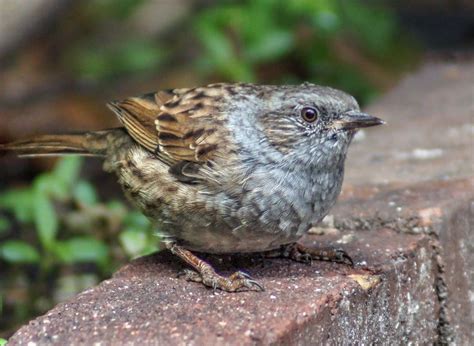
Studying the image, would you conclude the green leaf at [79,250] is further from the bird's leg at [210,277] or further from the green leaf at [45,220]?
the bird's leg at [210,277]

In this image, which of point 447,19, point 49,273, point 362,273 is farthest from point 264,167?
point 447,19

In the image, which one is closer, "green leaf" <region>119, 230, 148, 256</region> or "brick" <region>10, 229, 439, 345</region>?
"brick" <region>10, 229, 439, 345</region>

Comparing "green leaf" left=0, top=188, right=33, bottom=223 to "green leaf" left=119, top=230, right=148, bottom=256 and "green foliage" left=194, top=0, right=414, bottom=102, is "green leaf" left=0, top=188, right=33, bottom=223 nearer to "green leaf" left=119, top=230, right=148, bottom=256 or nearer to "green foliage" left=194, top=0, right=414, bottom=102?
"green leaf" left=119, top=230, right=148, bottom=256

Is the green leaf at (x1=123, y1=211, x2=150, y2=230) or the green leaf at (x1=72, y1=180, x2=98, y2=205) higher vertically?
the green leaf at (x1=72, y1=180, x2=98, y2=205)

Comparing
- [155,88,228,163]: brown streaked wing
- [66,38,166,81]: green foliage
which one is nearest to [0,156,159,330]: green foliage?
[155,88,228,163]: brown streaked wing

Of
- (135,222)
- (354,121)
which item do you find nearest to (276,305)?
(354,121)

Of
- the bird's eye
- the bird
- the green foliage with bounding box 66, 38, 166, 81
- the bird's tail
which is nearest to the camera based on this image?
the bird

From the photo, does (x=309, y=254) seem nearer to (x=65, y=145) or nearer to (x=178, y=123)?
(x=178, y=123)

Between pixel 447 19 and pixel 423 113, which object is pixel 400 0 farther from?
pixel 423 113
